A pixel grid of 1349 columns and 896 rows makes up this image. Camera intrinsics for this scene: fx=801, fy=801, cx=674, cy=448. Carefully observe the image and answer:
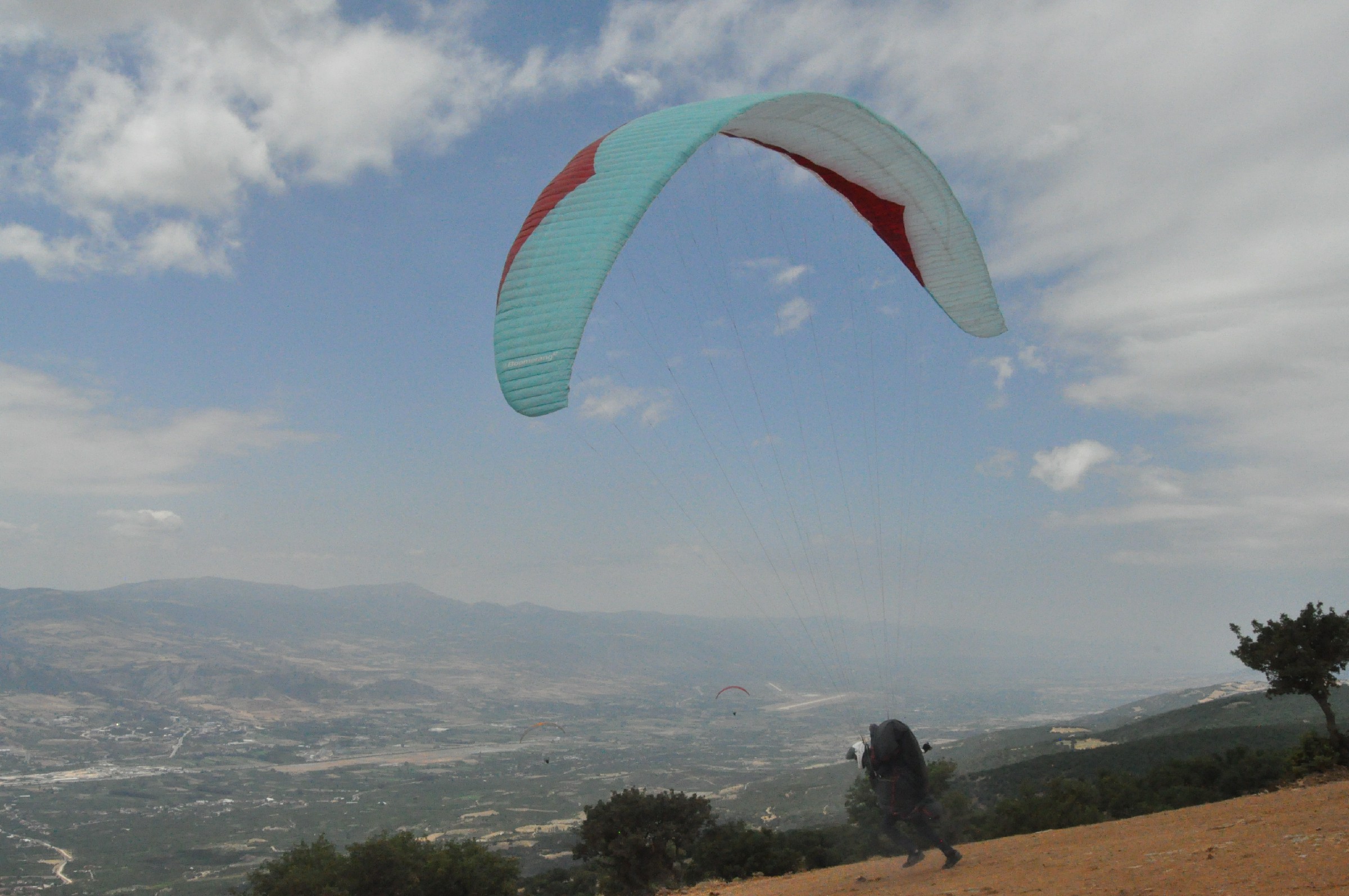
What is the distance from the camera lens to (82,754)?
18638cm

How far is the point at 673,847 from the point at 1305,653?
52.2 ft

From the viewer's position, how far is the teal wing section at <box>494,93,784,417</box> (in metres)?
8.35

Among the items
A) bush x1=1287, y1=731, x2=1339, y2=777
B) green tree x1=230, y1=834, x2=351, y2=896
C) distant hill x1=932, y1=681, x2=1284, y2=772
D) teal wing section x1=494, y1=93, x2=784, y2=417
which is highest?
teal wing section x1=494, y1=93, x2=784, y2=417

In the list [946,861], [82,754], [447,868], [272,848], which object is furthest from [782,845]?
[82,754]

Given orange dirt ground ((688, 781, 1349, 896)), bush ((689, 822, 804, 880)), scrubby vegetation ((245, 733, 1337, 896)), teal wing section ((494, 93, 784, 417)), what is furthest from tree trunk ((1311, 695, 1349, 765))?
teal wing section ((494, 93, 784, 417))

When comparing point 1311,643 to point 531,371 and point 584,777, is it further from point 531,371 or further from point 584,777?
point 584,777

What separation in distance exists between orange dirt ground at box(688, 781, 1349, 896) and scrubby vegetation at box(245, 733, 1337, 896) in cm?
774

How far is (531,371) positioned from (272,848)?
109 m

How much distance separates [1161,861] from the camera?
8109 millimetres

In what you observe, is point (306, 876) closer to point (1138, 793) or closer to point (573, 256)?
point (573, 256)

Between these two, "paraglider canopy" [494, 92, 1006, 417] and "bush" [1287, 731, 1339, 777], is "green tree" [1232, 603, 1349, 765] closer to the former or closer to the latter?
"bush" [1287, 731, 1339, 777]

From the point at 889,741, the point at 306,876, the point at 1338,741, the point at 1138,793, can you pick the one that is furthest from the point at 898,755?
the point at 306,876

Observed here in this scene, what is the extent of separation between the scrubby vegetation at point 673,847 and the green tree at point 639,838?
0.03 m

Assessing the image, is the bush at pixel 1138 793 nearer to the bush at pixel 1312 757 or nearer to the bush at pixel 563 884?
the bush at pixel 1312 757
